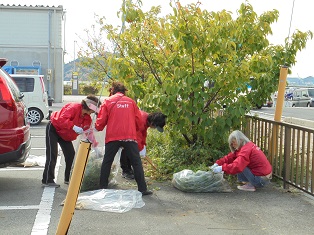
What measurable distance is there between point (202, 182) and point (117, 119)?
1514 millimetres

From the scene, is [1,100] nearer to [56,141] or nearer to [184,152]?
[56,141]

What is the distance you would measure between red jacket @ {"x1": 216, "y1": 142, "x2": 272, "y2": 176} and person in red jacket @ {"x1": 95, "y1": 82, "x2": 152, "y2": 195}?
1.19m

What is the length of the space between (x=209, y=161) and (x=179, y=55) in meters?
1.89

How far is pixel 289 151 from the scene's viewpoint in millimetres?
6848

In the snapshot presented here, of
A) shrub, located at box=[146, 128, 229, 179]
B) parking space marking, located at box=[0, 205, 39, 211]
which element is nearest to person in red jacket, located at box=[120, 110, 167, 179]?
shrub, located at box=[146, 128, 229, 179]

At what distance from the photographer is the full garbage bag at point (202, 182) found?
6801 mm

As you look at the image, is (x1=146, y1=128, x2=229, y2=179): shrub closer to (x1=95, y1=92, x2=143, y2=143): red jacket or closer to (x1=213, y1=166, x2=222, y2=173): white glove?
(x1=213, y1=166, x2=222, y2=173): white glove

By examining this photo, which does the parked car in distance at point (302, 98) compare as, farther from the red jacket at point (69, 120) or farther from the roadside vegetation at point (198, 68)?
the red jacket at point (69, 120)

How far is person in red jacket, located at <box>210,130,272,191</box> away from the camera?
6.77 m

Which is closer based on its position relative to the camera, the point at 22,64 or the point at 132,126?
the point at 132,126

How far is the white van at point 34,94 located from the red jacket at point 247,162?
1077 centimetres

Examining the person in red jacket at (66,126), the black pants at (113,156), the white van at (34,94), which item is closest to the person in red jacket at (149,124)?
the black pants at (113,156)

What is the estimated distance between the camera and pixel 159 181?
7.54 m

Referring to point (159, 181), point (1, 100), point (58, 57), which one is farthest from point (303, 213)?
point (58, 57)
